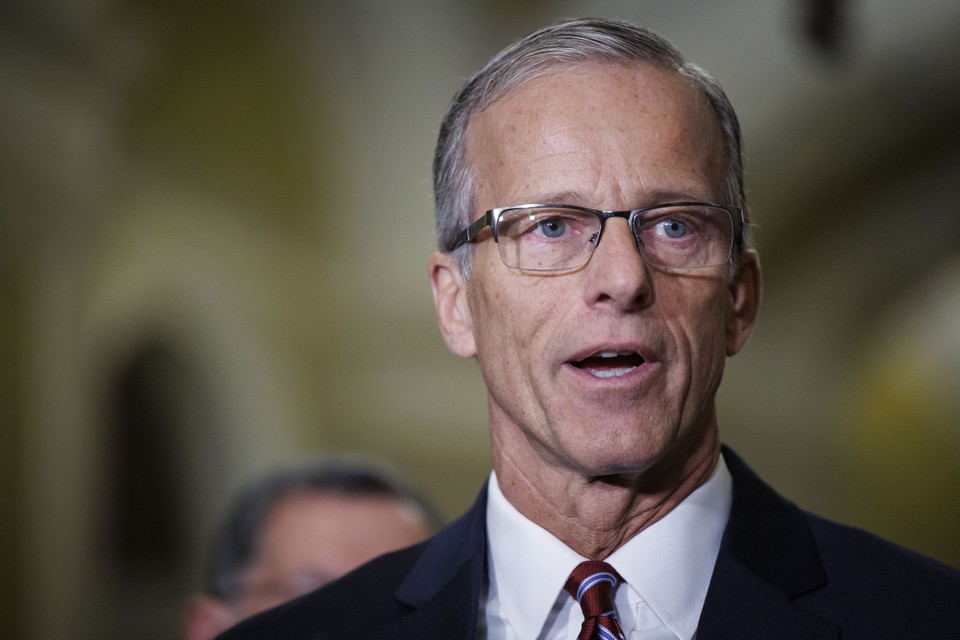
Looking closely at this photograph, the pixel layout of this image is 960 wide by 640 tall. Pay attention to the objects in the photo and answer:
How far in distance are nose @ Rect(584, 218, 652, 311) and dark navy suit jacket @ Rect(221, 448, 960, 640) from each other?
43 cm

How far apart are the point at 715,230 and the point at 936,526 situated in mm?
6233

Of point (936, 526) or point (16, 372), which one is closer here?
point (16, 372)

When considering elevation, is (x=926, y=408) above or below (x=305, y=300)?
below

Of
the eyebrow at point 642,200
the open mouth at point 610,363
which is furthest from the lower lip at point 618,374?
the eyebrow at point 642,200

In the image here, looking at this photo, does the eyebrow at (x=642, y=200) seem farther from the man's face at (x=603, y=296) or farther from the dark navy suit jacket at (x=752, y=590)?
the dark navy suit jacket at (x=752, y=590)

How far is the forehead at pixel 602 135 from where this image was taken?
188 cm

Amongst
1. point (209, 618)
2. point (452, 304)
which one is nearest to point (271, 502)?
point (209, 618)

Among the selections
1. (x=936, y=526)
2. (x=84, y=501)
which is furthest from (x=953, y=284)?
(x=84, y=501)

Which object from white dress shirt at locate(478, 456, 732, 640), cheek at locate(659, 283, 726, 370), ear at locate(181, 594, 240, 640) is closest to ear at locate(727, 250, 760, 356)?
cheek at locate(659, 283, 726, 370)

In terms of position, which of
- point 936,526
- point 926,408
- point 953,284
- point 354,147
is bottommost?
point 936,526

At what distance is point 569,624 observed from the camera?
75.3 inches

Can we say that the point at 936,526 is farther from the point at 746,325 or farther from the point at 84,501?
the point at 746,325

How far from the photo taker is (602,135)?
189 centimetres

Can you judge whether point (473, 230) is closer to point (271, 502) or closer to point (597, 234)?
point (597, 234)
